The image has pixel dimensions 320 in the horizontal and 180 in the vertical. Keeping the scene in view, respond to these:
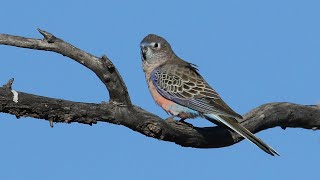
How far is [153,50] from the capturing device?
33.6 ft

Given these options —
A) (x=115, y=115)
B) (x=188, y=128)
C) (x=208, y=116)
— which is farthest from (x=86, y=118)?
(x=208, y=116)

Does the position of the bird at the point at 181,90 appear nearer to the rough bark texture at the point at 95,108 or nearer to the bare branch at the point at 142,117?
the bare branch at the point at 142,117

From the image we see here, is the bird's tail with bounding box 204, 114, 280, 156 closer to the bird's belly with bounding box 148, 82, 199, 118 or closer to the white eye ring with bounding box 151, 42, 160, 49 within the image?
the bird's belly with bounding box 148, 82, 199, 118

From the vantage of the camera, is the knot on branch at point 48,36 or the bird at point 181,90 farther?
the bird at point 181,90

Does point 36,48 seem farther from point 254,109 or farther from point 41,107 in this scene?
point 254,109

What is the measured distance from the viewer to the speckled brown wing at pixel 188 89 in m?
8.66

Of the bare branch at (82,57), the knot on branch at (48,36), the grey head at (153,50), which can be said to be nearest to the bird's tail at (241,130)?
the bare branch at (82,57)

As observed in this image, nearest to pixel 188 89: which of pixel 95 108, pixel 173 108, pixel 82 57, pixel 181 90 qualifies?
pixel 181 90

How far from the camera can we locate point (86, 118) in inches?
284

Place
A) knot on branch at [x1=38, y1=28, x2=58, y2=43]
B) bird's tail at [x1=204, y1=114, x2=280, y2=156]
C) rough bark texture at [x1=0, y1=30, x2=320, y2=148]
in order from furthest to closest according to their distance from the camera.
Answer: bird's tail at [x1=204, y1=114, x2=280, y2=156], knot on branch at [x1=38, y1=28, x2=58, y2=43], rough bark texture at [x1=0, y1=30, x2=320, y2=148]

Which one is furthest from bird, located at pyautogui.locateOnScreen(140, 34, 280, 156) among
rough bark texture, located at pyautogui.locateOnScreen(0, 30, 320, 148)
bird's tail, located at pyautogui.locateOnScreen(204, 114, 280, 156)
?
rough bark texture, located at pyautogui.locateOnScreen(0, 30, 320, 148)

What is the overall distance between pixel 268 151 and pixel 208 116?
118cm

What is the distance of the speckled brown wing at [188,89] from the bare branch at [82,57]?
5.42ft

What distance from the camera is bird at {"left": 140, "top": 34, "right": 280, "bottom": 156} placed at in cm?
840
